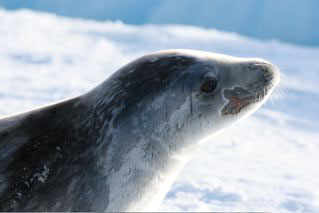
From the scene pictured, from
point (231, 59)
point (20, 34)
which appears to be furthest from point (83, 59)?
point (231, 59)

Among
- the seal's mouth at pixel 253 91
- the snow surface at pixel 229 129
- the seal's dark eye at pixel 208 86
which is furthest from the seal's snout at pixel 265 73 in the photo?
the snow surface at pixel 229 129

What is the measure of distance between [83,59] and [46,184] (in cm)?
944

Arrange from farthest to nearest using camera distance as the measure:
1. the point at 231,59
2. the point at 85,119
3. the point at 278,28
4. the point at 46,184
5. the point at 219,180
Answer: the point at 278,28, the point at 219,180, the point at 231,59, the point at 85,119, the point at 46,184

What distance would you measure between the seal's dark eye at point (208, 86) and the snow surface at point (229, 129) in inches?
39.4

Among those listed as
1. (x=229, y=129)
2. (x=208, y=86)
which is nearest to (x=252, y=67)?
(x=208, y=86)

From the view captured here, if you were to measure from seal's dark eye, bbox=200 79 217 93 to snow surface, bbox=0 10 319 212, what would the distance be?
100 centimetres

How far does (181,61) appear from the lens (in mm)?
2967

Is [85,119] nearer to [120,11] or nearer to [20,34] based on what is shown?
[20,34]

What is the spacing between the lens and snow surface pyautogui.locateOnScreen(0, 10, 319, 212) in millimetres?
4586

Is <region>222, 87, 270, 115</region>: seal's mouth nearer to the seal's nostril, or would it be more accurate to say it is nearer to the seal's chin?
the seal's chin

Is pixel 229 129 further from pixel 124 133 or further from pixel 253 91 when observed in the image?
pixel 124 133

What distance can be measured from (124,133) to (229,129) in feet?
15.3

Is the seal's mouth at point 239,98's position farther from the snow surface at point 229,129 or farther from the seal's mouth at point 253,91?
the snow surface at point 229,129

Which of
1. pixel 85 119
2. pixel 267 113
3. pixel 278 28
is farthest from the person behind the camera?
pixel 278 28
